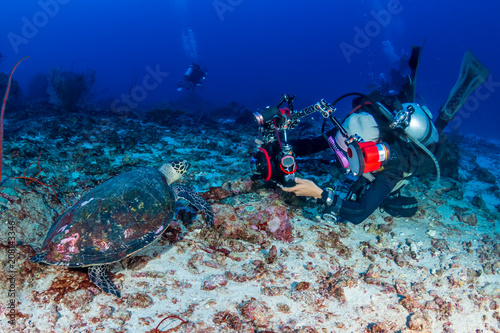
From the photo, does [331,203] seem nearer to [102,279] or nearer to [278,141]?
[278,141]

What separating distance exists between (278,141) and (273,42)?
337 ft

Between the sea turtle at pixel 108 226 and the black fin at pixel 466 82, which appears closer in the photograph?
the sea turtle at pixel 108 226

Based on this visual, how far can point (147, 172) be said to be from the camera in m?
2.65

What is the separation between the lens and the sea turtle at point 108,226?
1.84 meters

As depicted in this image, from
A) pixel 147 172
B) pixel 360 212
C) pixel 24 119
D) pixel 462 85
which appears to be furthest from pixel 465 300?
pixel 24 119

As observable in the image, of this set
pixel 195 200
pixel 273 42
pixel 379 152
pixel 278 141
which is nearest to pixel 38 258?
pixel 195 200

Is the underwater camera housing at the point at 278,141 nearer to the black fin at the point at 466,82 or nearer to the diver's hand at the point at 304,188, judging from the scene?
the diver's hand at the point at 304,188

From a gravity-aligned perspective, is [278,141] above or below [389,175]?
above

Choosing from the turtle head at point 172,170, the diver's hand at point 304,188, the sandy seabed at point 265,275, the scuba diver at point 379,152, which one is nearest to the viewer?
the sandy seabed at point 265,275

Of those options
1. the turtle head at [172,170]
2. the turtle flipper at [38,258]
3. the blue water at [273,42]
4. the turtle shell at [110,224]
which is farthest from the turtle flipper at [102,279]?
the blue water at [273,42]

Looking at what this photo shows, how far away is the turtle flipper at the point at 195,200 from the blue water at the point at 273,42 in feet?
148

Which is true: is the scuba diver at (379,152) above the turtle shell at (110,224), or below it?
above

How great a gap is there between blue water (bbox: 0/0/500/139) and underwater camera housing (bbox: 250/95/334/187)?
1773 inches

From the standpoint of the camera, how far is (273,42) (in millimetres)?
92938
